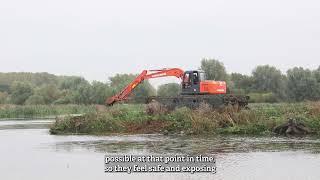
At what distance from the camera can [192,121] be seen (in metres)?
Answer: 31.4

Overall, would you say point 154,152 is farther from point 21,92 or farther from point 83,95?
point 21,92

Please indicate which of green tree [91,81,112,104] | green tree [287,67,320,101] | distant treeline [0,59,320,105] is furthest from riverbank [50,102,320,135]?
green tree [91,81,112,104]

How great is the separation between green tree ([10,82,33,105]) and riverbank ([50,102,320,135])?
65.8 meters

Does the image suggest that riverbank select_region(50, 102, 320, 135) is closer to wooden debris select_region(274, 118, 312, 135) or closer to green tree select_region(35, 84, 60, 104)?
wooden debris select_region(274, 118, 312, 135)

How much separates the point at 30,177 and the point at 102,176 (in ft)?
7.38

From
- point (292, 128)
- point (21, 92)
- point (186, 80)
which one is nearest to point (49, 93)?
point (21, 92)

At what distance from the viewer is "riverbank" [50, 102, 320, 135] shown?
30.8m

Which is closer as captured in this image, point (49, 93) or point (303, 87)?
point (303, 87)

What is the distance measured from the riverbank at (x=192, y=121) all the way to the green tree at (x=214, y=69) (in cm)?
3965

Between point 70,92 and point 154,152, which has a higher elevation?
point 70,92

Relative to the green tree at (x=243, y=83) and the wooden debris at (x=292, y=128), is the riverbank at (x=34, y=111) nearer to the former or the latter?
the green tree at (x=243, y=83)

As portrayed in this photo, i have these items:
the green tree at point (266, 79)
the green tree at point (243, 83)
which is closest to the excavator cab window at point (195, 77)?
the green tree at point (243, 83)

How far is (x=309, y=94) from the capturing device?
2616 inches

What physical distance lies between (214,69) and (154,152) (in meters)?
53.1
